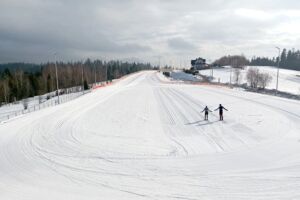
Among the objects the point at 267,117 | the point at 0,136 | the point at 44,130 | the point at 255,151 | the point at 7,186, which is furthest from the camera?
the point at 267,117

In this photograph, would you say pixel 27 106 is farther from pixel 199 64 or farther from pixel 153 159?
pixel 199 64

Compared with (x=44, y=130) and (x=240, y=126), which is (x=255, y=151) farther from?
(x=44, y=130)

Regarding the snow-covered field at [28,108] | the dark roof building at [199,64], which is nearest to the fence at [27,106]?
the snow-covered field at [28,108]

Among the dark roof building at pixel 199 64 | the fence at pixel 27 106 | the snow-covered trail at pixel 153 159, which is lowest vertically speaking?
the fence at pixel 27 106

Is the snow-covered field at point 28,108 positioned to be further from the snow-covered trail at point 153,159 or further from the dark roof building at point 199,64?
the dark roof building at point 199,64

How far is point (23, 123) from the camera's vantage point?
26.5m

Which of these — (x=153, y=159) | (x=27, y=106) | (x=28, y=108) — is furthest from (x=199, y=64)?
(x=153, y=159)

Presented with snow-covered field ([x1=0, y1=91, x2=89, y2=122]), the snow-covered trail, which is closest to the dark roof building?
snow-covered field ([x1=0, y1=91, x2=89, y2=122])

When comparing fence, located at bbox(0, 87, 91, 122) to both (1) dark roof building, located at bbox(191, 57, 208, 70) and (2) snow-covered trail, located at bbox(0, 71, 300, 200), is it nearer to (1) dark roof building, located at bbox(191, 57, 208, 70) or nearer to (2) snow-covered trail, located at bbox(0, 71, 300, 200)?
(2) snow-covered trail, located at bbox(0, 71, 300, 200)

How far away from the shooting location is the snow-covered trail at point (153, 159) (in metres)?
10.9

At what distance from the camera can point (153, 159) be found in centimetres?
1474

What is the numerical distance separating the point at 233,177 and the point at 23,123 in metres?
21.0

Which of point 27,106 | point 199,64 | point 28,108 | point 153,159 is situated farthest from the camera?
point 199,64

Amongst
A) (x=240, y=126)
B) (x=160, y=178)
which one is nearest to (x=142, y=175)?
(x=160, y=178)
